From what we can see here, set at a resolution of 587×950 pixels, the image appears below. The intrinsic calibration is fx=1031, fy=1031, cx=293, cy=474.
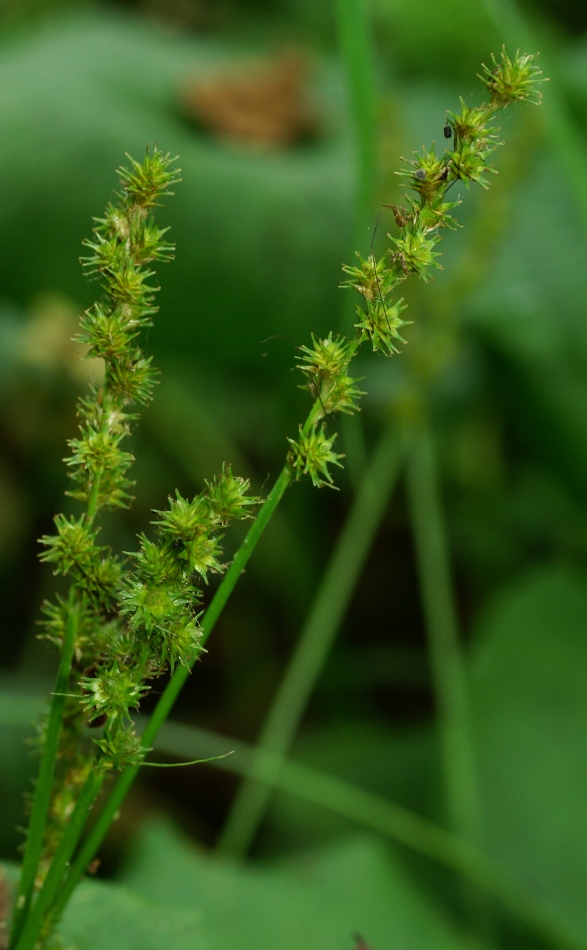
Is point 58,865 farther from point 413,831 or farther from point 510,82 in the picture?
point 413,831

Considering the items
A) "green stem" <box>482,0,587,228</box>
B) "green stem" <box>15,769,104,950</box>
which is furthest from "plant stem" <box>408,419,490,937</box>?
"green stem" <box>15,769,104,950</box>

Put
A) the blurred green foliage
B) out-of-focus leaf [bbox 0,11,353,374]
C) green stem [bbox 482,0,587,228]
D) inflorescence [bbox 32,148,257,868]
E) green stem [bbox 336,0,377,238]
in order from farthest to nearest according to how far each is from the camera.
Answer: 1. out-of-focus leaf [bbox 0,11,353,374]
2. the blurred green foliage
3. green stem [bbox 482,0,587,228]
4. green stem [bbox 336,0,377,238]
5. inflorescence [bbox 32,148,257,868]

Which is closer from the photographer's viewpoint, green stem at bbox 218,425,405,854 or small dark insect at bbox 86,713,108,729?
small dark insect at bbox 86,713,108,729

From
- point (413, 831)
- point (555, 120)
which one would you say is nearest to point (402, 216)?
point (555, 120)

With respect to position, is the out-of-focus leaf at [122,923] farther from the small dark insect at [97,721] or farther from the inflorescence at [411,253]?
the inflorescence at [411,253]

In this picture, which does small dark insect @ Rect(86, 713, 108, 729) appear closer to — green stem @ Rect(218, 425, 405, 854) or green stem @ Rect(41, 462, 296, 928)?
green stem @ Rect(41, 462, 296, 928)
